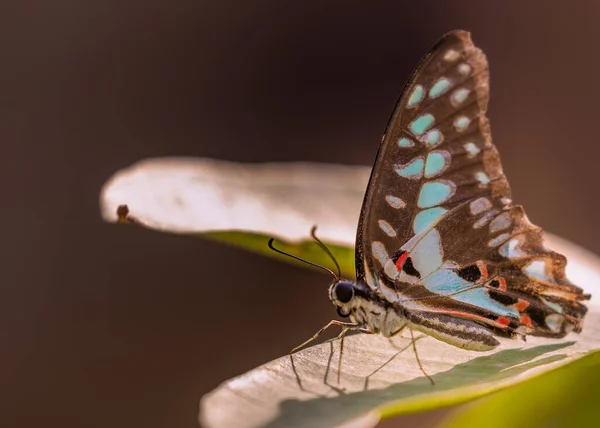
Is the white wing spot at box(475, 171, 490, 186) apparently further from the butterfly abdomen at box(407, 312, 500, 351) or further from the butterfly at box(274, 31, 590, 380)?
the butterfly abdomen at box(407, 312, 500, 351)

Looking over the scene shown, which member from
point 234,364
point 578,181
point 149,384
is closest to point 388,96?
point 578,181

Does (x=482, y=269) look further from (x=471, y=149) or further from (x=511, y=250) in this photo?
(x=471, y=149)

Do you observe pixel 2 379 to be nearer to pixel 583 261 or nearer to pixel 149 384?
pixel 149 384

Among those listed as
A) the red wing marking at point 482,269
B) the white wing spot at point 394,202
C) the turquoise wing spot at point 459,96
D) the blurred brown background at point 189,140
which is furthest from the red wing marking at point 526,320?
the blurred brown background at point 189,140

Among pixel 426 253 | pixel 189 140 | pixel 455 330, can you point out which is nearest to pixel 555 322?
pixel 455 330

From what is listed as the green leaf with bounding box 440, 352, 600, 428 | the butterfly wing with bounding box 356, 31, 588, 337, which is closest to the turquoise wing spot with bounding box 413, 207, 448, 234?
the butterfly wing with bounding box 356, 31, 588, 337

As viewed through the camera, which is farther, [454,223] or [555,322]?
[454,223]
